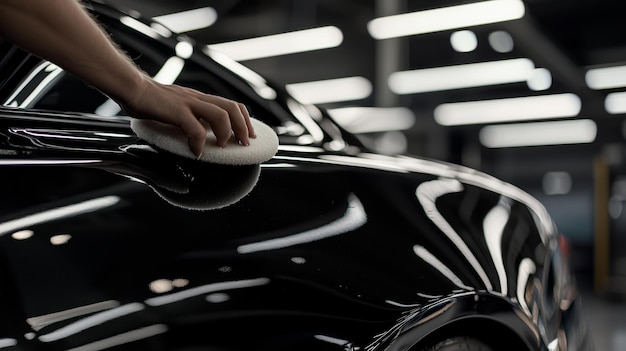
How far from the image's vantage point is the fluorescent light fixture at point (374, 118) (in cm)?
1232

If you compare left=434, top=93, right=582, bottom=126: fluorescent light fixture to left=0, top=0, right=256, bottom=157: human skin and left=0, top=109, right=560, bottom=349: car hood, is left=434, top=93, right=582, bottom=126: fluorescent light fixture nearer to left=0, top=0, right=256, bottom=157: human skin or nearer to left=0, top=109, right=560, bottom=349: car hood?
left=0, top=109, right=560, bottom=349: car hood

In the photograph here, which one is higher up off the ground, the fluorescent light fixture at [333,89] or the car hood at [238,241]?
the fluorescent light fixture at [333,89]

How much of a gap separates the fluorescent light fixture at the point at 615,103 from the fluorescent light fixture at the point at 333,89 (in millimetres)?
4193

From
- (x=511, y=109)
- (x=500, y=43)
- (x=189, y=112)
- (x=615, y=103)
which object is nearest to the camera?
(x=189, y=112)

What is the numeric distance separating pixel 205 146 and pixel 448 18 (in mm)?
4947

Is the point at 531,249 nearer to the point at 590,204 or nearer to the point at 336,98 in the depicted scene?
the point at 336,98

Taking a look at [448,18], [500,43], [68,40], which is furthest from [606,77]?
[68,40]

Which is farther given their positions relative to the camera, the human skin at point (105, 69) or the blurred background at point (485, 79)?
the blurred background at point (485, 79)

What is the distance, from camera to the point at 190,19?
7305 millimetres

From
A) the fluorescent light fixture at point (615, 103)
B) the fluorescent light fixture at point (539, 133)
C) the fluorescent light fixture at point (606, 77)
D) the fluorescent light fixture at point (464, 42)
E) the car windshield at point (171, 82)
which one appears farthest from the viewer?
the fluorescent light fixture at point (539, 133)

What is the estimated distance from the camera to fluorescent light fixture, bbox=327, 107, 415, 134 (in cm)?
1232

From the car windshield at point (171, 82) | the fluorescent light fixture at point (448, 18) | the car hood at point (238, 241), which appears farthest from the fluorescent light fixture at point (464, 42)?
the car hood at point (238, 241)

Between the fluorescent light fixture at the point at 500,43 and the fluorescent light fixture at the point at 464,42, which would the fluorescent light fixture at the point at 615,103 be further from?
the fluorescent light fixture at the point at 464,42

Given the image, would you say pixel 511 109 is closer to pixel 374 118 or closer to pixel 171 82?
pixel 374 118
